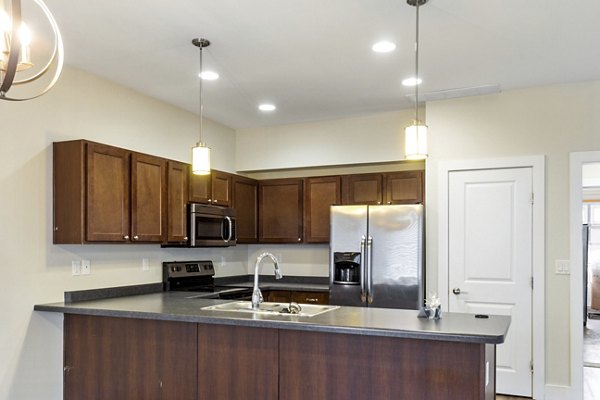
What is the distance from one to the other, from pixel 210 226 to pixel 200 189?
377 millimetres

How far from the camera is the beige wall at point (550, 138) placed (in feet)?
13.5

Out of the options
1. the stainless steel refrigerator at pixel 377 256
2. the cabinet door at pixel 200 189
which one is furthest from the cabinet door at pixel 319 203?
the cabinet door at pixel 200 189

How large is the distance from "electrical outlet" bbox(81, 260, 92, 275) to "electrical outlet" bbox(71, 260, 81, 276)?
28 millimetres

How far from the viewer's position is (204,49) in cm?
342

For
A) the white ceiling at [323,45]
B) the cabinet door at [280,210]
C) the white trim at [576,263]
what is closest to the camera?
the white ceiling at [323,45]

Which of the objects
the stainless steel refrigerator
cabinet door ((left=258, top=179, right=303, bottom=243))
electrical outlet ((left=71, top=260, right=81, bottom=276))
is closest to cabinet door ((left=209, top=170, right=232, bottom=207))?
cabinet door ((left=258, top=179, right=303, bottom=243))

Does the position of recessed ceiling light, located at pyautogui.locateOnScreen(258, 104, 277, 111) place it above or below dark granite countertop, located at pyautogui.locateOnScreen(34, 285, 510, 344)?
above

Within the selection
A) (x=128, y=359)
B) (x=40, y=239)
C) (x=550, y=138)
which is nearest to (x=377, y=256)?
(x=550, y=138)

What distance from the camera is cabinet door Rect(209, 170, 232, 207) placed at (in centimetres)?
491

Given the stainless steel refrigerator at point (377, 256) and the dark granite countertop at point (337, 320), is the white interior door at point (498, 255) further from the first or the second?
the dark granite countertop at point (337, 320)

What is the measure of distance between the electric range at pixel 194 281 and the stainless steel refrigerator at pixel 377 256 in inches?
37.5

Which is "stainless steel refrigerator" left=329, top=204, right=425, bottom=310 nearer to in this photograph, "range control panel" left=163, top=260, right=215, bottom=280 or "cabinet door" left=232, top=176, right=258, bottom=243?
"cabinet door" left=232, top=176, right=258, bottom=243

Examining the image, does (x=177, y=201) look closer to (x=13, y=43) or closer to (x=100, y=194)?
(x=100, y=194)

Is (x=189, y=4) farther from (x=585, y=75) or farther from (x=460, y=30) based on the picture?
(x=585, y=75)
